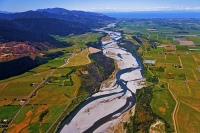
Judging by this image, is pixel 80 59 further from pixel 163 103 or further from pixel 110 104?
pixel 163 103

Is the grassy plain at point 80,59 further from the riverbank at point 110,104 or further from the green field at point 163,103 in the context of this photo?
the green field at point 163,103

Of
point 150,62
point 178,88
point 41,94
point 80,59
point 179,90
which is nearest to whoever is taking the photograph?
point 41,94

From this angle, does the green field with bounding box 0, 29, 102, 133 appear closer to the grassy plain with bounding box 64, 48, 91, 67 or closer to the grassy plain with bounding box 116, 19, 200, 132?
the grassy plain with bounding box 64, 48, 91, 67

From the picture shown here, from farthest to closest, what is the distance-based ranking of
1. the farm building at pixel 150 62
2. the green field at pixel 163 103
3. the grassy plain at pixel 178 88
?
the farm building at pixel 150 62, the green field at pixel 163 103, the grassy plain at pixel 178 88

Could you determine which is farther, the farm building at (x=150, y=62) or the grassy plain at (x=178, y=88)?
the farm building at (x=150, y=62)

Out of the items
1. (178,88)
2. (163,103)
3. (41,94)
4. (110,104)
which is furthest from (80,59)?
(163,103)

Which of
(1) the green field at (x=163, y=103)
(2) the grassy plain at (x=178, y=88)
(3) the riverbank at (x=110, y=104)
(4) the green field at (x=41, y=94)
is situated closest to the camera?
(3) the riverbank at (x=110, y=104)

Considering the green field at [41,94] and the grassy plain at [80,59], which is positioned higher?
the grassy plain at [80,59]

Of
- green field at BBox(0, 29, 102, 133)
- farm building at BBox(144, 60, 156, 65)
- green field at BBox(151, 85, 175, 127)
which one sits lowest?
green field at BBox(0, 29, 102, 133)

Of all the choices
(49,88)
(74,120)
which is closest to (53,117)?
(74,120)

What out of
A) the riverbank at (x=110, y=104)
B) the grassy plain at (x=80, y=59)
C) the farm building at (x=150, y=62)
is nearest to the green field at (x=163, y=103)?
the riverbank at (x=110, y=104)

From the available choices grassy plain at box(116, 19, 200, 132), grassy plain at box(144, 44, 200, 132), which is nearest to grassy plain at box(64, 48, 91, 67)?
grassy plain at box(116, 19, 200, 132)
